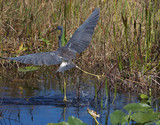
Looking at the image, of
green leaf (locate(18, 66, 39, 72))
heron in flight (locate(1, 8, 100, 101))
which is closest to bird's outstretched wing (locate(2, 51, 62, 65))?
heron in flight (locate(1, 8, 100, 101))

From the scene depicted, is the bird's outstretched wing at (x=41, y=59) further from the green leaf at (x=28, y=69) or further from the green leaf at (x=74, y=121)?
the green leaf at (x=28, y=69)

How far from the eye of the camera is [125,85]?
4691 millimetres

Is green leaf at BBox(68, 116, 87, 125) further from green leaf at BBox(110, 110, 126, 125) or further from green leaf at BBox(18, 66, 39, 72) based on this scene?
green leaf at BBox(18, 66, 39, 72)

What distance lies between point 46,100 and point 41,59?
2.10ft

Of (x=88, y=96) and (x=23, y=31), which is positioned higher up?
(x=23, y=31)

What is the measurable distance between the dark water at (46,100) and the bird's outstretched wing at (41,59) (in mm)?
395

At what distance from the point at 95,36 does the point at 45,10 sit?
1261 millimetres

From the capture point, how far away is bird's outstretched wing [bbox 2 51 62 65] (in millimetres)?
3754

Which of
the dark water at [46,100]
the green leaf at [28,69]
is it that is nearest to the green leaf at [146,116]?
the dark water at [46,100]

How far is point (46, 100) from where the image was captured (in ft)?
14.1

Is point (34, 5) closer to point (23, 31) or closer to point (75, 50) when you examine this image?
point (23, 31)

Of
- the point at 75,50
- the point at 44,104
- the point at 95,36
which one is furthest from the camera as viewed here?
the point at 95,36

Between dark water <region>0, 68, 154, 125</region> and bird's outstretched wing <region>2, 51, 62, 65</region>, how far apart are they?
395 mm

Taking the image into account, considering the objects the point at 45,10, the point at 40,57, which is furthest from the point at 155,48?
the point at 45,10
